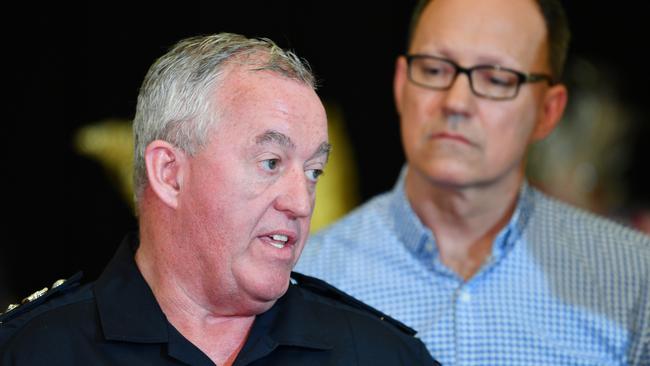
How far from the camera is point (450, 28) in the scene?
303 centimetres

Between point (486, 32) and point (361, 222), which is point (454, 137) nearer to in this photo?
point (486, 32)

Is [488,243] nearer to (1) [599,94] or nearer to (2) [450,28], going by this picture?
(2) [450,28]

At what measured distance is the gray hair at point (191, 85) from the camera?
2.12 m

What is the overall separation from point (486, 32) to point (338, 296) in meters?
0.95

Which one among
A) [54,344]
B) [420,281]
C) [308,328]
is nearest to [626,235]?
[420,281]

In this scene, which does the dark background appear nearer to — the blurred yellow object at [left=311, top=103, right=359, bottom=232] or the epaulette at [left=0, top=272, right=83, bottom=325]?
the blurred yellow object at [left=311, top=103, right=359, bottom=232]

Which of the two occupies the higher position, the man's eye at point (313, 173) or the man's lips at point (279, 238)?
the man's eye at point (313, 173)

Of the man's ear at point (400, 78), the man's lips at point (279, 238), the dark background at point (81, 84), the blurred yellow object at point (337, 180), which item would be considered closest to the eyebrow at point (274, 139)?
the man's lips at point (279, 238)

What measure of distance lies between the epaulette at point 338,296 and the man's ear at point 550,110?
968mm

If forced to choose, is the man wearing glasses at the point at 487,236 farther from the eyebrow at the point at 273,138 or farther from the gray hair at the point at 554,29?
the eyebrow at the point at 273,138

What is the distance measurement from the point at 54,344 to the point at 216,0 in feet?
6.59

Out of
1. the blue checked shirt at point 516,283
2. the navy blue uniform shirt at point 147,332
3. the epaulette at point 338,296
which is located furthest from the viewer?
the blue checked shirt at point 516,283

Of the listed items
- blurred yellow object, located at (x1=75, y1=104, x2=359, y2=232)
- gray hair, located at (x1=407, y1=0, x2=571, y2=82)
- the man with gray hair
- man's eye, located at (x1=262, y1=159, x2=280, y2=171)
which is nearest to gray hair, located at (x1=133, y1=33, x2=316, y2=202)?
the man with gray hair

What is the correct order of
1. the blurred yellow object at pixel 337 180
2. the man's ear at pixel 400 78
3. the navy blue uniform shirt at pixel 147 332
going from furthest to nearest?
1. the blurred yellow object at pixel 337 180
2. the man's ear at pixel 400 78
3. the navy blue uniform shirt at pixel 147 332
